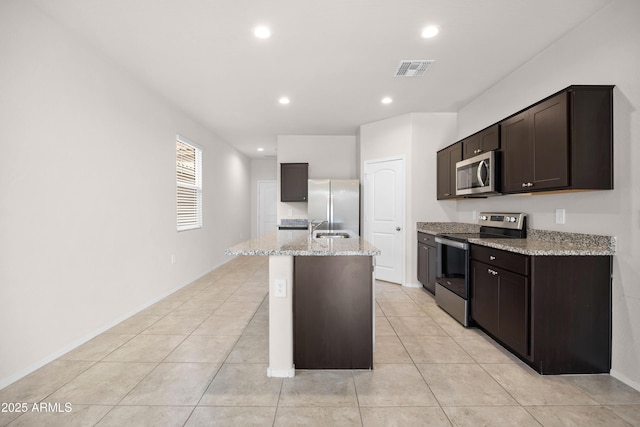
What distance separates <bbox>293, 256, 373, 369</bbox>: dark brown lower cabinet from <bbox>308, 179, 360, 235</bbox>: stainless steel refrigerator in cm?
307

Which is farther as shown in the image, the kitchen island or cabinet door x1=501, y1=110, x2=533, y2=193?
cabinet door x1=501, y1=110, x2=533, y2=193

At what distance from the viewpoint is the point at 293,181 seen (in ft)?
19.6

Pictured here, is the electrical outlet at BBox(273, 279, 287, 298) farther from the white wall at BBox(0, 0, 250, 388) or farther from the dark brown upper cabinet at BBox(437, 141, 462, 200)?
the dark brown upper cabinet at BBox(437, 141, 462, 200)

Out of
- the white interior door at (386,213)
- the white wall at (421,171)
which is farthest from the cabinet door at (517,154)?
the white interior door at (386,213)

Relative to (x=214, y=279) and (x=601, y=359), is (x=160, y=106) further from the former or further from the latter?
(x=601, y=359)

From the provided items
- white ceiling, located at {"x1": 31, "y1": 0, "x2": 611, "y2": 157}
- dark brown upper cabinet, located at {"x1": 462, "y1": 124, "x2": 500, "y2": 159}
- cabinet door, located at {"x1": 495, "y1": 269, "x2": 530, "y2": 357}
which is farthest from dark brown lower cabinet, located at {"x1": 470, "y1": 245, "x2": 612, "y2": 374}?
white ceiling, located at {"x1": 31, "y1": 0, "x2": 611, "y2": 157}

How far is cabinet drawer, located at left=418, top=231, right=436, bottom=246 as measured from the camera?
12.8 ft

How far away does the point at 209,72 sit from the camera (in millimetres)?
3256

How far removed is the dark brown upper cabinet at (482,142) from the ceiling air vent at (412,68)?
923 mm

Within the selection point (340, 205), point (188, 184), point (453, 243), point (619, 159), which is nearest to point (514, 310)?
point (453, 243)

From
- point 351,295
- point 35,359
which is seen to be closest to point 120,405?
point 35,359

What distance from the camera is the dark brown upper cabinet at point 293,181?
19.6 feet

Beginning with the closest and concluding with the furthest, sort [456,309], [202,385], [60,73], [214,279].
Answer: [202,385] < [60,73] < [456,309] < [214,279]

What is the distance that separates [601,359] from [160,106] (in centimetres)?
512
